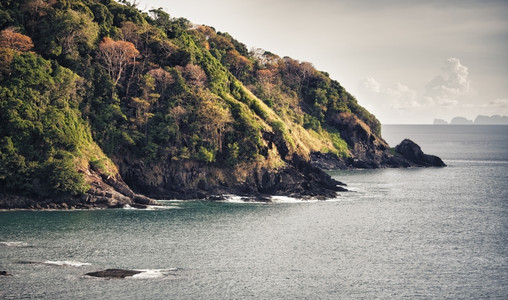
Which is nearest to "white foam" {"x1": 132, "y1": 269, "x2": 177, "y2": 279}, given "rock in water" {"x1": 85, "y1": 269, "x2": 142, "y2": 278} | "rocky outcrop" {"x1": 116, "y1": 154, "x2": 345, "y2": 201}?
"rock in water" {"x1": 85, "y1": 269, "x2": 142, "y2": 278}

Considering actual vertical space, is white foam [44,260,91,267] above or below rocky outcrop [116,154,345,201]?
below

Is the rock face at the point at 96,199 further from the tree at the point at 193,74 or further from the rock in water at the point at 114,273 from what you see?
the rock in water at the point at 114,273

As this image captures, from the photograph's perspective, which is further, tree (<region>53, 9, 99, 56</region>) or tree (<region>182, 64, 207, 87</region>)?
tree (<region>182, 64, 207, 87</region>)

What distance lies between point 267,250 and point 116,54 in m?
54.2

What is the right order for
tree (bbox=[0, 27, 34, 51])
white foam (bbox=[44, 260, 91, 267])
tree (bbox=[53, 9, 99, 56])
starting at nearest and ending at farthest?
white foam (bbox=[44, 260, 91, 267]) → tree (bbox=[0, 27, 34, 51]) → tree (bbox=[53, 9, 99, 56])

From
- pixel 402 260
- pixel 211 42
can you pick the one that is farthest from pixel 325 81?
pixel 402 260

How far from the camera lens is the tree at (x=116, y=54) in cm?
10325

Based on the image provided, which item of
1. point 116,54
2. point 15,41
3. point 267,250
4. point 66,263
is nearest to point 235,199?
point 116,54

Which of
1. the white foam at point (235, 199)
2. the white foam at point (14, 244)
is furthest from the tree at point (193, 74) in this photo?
the white foam at point (14, 244)

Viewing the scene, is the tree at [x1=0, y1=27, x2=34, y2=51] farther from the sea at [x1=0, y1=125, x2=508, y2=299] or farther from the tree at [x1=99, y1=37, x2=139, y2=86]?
the sea at [x1=0, y1=125, x2=508, y2=299]

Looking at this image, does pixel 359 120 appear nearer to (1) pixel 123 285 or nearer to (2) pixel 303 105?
(2) pixel 303 105

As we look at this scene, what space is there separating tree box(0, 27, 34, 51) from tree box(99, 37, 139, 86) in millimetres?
12645

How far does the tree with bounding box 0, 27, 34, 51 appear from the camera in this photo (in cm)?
9377

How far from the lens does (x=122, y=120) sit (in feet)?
336
